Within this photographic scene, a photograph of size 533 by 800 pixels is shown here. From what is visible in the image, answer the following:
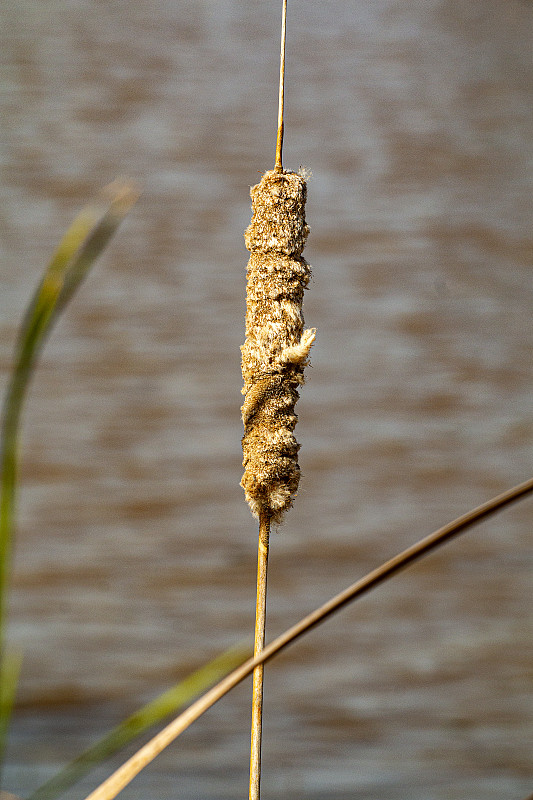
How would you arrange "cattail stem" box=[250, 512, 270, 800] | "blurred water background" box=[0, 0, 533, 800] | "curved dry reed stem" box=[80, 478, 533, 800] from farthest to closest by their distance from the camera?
"blurred water background" box=[0, 0, 533, 800], "cattail stem" box=[250, 512, 270, 800], "curved dry reed stem" box=[80, 478, 533, 800]

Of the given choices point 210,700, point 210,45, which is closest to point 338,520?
point 210,45

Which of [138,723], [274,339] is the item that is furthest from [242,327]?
[138,723]

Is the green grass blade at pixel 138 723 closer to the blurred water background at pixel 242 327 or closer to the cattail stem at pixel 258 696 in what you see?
the cattail stem at pixel 258 696

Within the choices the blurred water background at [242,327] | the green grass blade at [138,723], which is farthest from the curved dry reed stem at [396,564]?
the blurred water background at [242,327]

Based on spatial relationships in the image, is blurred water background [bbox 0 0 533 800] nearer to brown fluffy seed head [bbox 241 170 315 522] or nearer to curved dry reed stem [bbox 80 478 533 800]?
brown fluffy seed head [bbox 241 170 315 522]

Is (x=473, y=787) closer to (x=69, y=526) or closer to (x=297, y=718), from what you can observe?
(x=297, y=718)

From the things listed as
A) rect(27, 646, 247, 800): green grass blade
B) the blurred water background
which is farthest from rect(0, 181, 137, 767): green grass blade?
the blurred water background

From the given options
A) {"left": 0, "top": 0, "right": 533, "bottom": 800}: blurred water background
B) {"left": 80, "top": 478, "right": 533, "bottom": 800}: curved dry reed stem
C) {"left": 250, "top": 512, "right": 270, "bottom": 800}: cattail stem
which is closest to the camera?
{"left": 80, "top": 478, "right": 533, "bottom": 800}: curved dry reed stem
